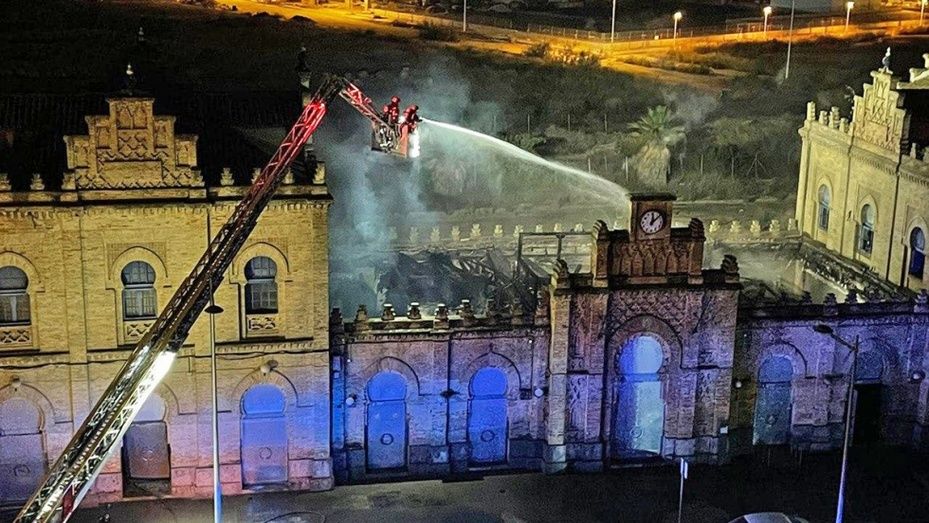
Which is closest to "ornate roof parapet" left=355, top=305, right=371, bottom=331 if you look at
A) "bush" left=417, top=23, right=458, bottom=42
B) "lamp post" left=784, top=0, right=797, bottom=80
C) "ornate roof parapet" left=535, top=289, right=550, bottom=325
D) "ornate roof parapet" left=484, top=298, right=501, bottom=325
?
"ornate roof parapet" left=484, top=298, right=501, bottom=325

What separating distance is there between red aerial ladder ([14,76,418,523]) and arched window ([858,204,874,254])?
25.3m

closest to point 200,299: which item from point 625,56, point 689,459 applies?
point 689,459

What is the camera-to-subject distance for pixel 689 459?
52.5 m

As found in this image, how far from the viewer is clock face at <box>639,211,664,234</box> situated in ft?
162

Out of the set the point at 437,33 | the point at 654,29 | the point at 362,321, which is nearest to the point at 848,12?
the point at 654,29

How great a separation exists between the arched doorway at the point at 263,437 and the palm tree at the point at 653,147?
185 feet

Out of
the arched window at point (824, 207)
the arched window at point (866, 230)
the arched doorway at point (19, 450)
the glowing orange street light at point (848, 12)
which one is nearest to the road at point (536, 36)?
the glowing orange street light at point (848, 12)

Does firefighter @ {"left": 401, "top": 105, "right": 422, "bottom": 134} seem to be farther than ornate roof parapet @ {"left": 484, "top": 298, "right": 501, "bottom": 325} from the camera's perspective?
No

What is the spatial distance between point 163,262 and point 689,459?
23.9 metres

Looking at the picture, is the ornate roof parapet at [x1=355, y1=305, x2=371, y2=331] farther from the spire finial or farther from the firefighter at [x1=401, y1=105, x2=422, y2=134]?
the spire finial

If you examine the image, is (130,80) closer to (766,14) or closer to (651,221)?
(651,221)

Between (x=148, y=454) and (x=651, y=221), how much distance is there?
2259cm

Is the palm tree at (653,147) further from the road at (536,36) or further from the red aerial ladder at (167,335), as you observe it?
the red aerial ladder at (167,335)

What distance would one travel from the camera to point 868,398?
54.7 metres
